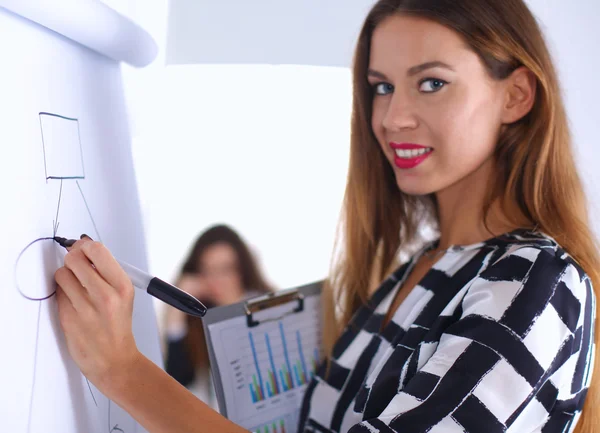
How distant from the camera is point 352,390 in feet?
2.97

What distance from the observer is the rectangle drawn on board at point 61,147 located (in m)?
0.60

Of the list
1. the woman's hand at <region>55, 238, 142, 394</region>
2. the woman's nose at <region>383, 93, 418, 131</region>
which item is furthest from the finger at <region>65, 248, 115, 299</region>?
the woman's nose at <region>383, 93, 418, 131</region>

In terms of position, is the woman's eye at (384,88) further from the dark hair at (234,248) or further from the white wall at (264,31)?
the dark hair at (234,248)

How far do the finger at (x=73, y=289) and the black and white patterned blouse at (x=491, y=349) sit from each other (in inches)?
13.5

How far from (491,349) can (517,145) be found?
0.40 m

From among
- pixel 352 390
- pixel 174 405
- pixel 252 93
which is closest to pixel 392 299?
pixel 352 390

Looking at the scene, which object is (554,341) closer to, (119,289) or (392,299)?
(392,299)

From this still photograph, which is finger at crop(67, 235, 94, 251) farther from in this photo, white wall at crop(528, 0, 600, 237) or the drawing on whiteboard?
white wall at crop(528, 0, 600, 237)

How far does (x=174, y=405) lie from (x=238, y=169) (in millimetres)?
737

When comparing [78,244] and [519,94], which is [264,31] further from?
[78,244]

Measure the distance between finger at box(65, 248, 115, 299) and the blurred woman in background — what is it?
953 mm

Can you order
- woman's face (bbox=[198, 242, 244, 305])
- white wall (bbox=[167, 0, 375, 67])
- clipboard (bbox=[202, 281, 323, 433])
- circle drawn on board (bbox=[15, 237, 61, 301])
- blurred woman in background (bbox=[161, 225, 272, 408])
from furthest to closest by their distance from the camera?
woman's face (bbox=[198, 242, 244, 305]) → blurred woman in background (bbox=[161, 225, 272, 408]) → white wall (bbox=[167, 0, 375, 67]) → clipboard (bbox=[202, 281, 323, 433]) → circle drawn on board (bbox=[15, 237, 61, 301])

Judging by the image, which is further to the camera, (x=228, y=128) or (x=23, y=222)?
(x=228, y=128)

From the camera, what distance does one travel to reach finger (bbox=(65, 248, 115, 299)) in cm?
59
